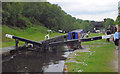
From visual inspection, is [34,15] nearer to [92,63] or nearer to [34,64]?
[34,64]

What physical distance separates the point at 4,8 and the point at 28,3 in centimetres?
1912

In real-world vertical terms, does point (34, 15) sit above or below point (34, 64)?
above

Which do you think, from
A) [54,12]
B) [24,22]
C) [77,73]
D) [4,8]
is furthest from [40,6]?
[77,73]

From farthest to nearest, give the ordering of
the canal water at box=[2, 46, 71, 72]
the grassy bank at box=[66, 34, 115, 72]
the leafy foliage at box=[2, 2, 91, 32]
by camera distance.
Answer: the leafy foliage at box=[2, 2, 91, 32] → the canal water at box=[2, 46, 71, 72] → the grassy bank at box=[66, 34, 115, 72]

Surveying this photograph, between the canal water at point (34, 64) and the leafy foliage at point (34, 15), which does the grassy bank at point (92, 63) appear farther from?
the leafy foliage at point (34, 15)

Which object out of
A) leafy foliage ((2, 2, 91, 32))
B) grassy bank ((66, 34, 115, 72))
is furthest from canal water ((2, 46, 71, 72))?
leafy foliage ((2, 2, 91, 32))

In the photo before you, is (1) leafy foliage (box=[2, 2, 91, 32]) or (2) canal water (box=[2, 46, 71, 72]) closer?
(2) canal water (box=[2, 46, 71, 72])

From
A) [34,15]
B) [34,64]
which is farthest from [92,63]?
[34,15]

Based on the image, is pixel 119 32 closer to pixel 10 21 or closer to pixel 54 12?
pixel 10 21

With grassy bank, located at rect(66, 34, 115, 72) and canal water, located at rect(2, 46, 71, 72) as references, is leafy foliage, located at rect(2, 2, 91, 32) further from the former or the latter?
grassy bank, located at rect(66, 34, 115, 72)

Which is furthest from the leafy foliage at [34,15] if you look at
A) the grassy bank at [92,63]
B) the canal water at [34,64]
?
the grassy bank at [92,63]

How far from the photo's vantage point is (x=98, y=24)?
149625 millimetres

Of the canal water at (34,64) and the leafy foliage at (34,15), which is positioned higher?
the leafy foliage at (34,15)

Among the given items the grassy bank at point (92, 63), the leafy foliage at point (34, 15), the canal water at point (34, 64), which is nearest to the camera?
the grassy bank at point (92, 63)
